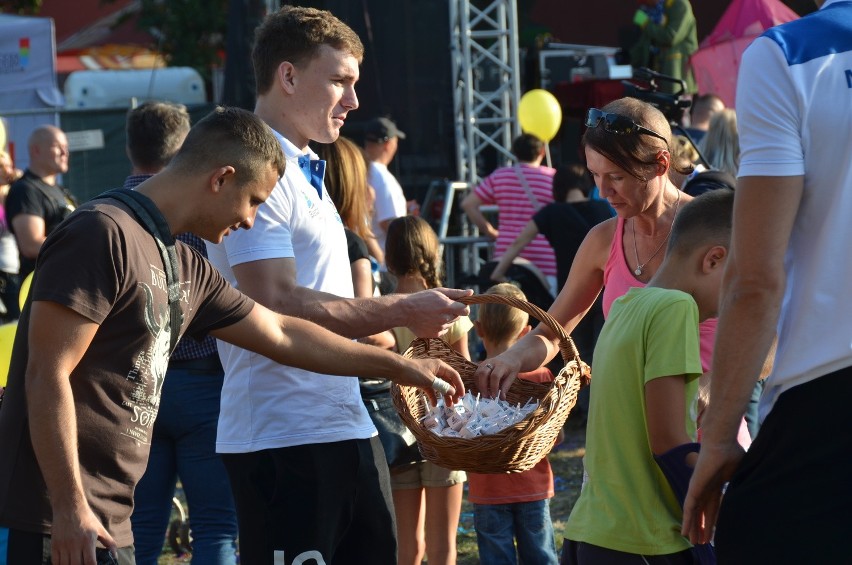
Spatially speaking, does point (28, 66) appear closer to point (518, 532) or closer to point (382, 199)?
point (382, 199)

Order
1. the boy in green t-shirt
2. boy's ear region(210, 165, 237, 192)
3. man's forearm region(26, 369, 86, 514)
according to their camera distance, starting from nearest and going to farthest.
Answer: man's forearm region(26, 369, 86, 514) → the boy in green t-shirt → boy's ear region(210, 165, 237, 192)

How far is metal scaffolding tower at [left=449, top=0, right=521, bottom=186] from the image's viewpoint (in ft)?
34.7

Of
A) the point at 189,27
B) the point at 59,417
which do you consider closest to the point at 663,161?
the point at 59,417

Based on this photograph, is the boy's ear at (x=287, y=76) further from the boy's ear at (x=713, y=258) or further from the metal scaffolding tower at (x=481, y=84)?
the metal scaffolding tower at (x=481, y=84)

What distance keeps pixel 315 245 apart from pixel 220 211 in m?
0.56

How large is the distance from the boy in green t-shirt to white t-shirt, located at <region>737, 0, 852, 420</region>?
42 cm

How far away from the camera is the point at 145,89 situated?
566 inches

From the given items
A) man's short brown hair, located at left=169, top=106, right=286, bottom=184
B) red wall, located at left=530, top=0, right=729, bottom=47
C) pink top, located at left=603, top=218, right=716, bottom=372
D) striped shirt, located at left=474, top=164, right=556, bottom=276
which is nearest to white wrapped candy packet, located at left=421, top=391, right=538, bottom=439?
pink top, located at left=603, top=218, right=716, bottom=372

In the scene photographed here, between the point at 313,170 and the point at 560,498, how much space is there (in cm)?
357

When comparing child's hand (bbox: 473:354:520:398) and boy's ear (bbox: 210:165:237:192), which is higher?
boy's ear (bbox: 210:165:237:192)

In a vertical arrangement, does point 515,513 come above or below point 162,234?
below

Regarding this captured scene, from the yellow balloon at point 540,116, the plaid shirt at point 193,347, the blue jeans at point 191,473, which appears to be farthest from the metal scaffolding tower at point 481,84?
the blue jeans at point 191,473

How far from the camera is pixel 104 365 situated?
2369 mm

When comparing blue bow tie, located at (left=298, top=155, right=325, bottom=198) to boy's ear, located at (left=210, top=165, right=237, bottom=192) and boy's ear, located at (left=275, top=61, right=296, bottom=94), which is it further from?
boy's ear, located at (left=210, top=165, right=237, bottom=192)
